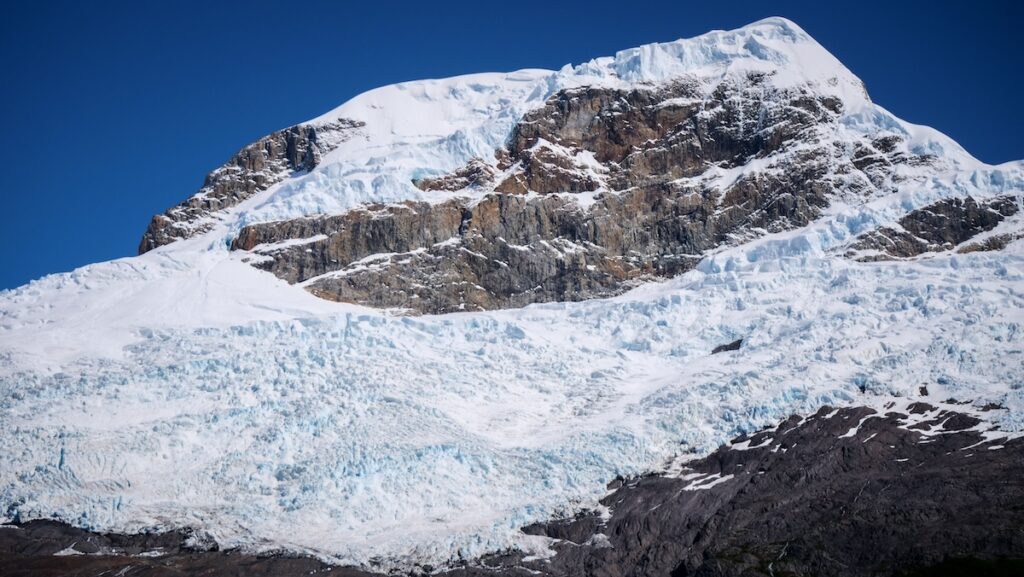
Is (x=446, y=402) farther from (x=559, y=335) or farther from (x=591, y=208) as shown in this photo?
(x=591, y=208)

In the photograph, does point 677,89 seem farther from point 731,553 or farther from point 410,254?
point 731,553

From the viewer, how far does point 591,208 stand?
113312 millimetres

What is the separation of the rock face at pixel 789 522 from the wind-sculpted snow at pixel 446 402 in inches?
73.3

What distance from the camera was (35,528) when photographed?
68.6 metres

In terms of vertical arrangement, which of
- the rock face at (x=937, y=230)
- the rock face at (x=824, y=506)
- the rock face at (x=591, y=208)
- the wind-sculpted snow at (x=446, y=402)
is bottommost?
the rock face at (x=824, y=506)

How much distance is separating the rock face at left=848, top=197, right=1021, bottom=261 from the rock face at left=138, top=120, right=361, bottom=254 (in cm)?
6146

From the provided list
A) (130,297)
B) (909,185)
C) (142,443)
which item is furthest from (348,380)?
(909,185)

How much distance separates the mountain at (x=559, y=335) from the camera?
68.0 metres

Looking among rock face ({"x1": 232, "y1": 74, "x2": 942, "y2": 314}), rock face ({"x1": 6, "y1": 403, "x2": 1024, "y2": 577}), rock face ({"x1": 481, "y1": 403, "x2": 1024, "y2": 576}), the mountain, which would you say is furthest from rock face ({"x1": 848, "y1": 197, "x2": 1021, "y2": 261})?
rock face ({"x1": 6, "y1": 403, "x2": 1024, "y2": 577})

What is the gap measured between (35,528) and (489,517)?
28.0m

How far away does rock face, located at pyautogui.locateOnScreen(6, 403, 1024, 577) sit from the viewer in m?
60.3

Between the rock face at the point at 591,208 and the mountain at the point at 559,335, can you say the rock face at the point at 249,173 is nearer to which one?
the mountain at the point at 559,335

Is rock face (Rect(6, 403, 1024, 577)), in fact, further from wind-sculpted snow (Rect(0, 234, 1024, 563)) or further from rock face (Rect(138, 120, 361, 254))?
rock face (Rect(138, 120, 361, 254))

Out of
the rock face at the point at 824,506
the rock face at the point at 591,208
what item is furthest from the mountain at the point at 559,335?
the rock face at the point at 591,208
